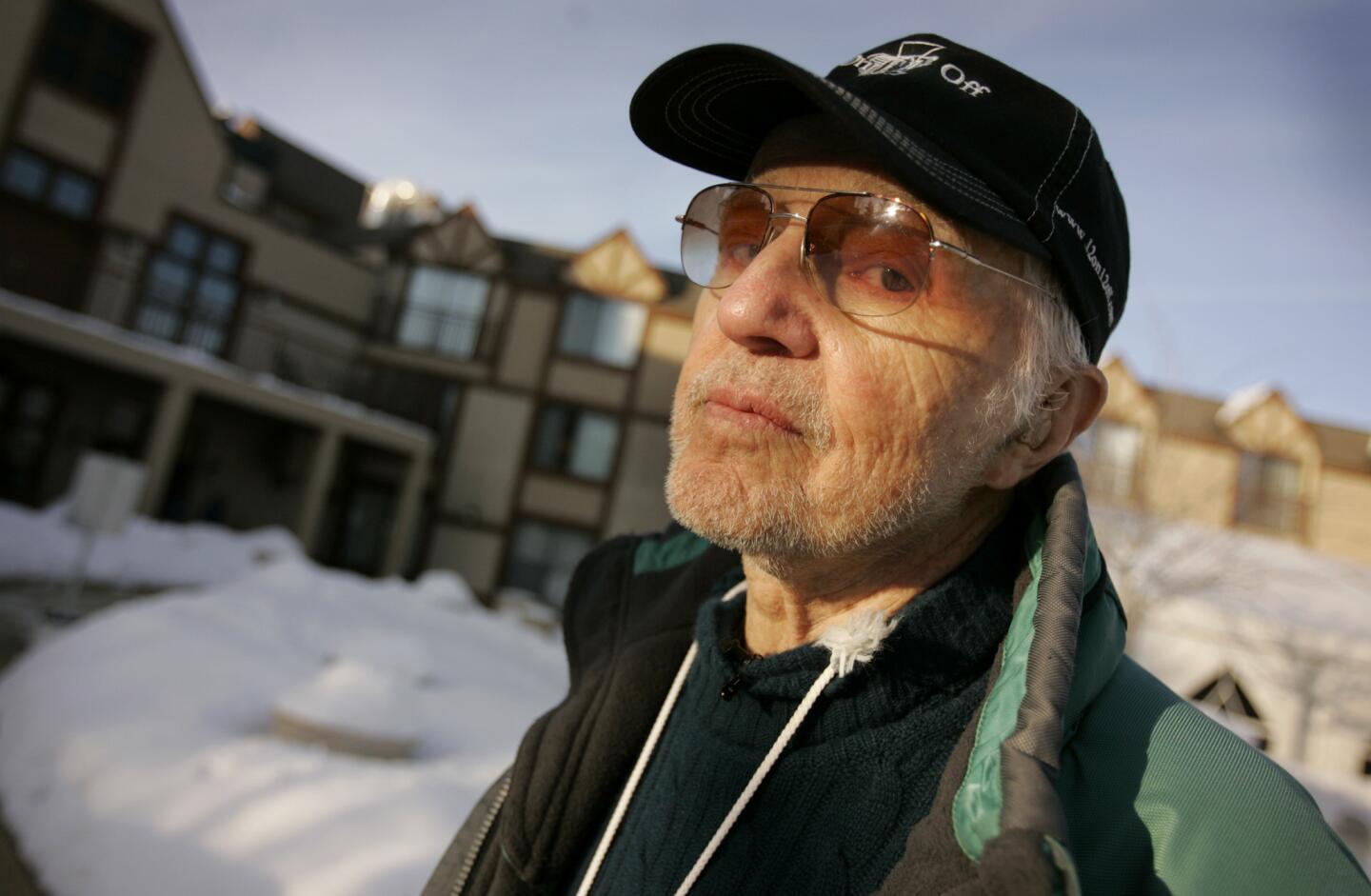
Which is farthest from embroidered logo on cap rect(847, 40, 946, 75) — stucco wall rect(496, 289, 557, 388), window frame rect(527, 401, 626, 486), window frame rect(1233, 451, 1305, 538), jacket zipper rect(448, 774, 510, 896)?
window frame rect(1233, 451, 1305, 538)

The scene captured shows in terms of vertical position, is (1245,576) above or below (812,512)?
above

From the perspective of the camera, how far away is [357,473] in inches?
814

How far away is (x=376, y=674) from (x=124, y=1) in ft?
59.2

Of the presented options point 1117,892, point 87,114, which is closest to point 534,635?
point 1117,892

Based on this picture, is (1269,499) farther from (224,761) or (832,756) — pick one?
(832,756)

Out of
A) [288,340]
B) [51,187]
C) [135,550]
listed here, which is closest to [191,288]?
[288,340]

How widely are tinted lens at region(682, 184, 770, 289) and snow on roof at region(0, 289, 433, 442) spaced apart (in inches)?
604

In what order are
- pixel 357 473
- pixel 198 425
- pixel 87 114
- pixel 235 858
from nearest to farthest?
pixel 235 858 < pixel 87 114 < pixel 198 425 < pixel 357 473

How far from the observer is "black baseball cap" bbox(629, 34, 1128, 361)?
1256 mm

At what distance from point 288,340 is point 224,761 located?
16.0m

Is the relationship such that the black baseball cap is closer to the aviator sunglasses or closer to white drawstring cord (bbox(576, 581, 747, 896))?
the aviator sunglasses

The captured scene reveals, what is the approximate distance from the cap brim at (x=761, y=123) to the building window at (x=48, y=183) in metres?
18.2

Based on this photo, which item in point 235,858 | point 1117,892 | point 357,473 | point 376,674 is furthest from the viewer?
point 357,473

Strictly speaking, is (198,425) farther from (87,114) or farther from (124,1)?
(124,1)
